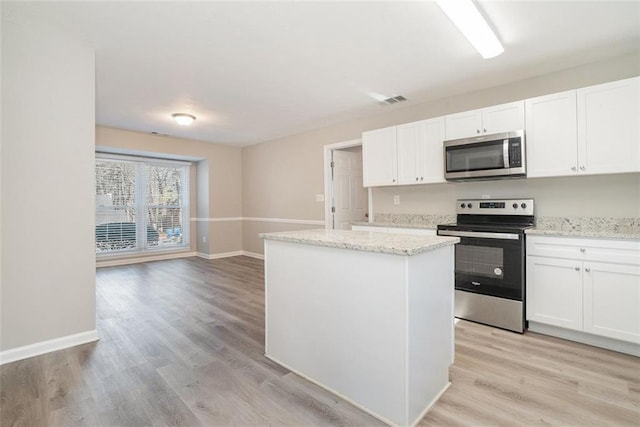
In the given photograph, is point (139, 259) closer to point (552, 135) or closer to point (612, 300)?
point (552, 135)

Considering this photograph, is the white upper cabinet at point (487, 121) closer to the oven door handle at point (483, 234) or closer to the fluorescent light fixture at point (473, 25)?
the fluorescent light fixture at point (473, 25)

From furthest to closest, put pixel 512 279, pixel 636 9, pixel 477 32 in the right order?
pixel 512 279 < pixel 477 32 < pixel 636 9

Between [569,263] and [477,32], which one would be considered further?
[569,263]

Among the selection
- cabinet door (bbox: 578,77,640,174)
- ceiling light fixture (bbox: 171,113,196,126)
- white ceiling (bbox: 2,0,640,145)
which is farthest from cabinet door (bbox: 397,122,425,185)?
ceiling light fixture (bbox: 171,113,196,126)

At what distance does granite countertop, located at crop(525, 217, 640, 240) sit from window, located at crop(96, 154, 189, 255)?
6532 millimetres

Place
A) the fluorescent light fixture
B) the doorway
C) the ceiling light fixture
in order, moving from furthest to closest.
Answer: the doorway < the ceiling light fixture < the fluorescent light fixture

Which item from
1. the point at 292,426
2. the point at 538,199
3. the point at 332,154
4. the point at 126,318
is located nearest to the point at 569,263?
the point at 538,199

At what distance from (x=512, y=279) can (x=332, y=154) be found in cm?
333

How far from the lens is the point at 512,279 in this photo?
9.07 feet

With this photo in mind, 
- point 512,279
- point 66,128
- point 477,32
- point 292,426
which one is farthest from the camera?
point 512,279

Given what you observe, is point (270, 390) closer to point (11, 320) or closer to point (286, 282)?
point (286, 282)

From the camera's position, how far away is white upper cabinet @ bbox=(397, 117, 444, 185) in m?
3.48

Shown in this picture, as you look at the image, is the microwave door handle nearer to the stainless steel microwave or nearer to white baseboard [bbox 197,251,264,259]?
the stainless steel microwave

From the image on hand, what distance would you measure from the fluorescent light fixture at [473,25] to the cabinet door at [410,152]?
3.57ft
